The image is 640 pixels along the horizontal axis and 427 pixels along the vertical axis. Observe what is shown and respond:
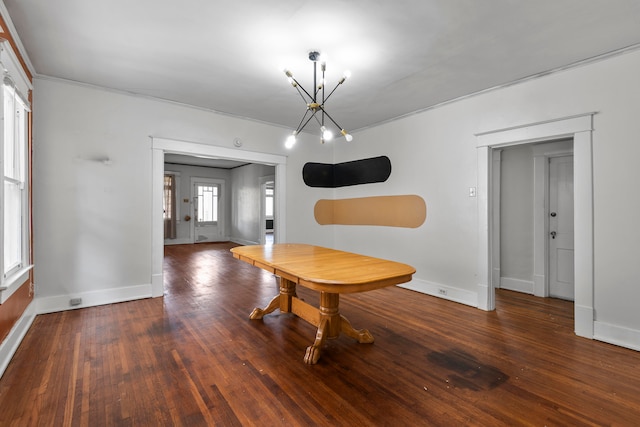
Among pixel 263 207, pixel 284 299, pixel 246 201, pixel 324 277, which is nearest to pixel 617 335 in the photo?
pixel 324 277

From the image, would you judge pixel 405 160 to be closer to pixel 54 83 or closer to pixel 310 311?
pixel 310 311

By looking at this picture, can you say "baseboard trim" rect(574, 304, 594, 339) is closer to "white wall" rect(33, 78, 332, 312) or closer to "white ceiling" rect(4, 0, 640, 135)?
"white ceiling" rect(4, 0, 640, 135)

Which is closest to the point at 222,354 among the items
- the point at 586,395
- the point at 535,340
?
the point at 586,395

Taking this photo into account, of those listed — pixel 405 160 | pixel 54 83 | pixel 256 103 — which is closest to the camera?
pixel 54 83

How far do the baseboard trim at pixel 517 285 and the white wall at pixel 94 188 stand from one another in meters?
5.04

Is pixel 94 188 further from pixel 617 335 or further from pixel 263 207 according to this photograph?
pixel 617 335

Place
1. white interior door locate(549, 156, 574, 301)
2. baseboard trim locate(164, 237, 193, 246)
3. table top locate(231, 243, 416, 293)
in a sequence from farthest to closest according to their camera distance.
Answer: baseboard trim locate(164, 237, 193, 246), white interior door locate(549, 156, 574, 301), table top locate(231, 243, 416, 293)

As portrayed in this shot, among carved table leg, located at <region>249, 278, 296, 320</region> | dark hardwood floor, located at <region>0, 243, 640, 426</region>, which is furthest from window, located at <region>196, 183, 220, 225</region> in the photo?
carved table leg, located at <region>249, 278, 296, 320</region>

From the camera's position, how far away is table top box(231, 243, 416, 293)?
6.57ft

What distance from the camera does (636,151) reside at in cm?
259

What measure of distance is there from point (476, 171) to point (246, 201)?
6.92 meters

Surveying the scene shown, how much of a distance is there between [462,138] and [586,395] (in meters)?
2.81

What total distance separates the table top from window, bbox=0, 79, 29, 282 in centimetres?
194

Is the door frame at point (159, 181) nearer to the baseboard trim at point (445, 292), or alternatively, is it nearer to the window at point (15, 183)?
the window at point (15, 183)
